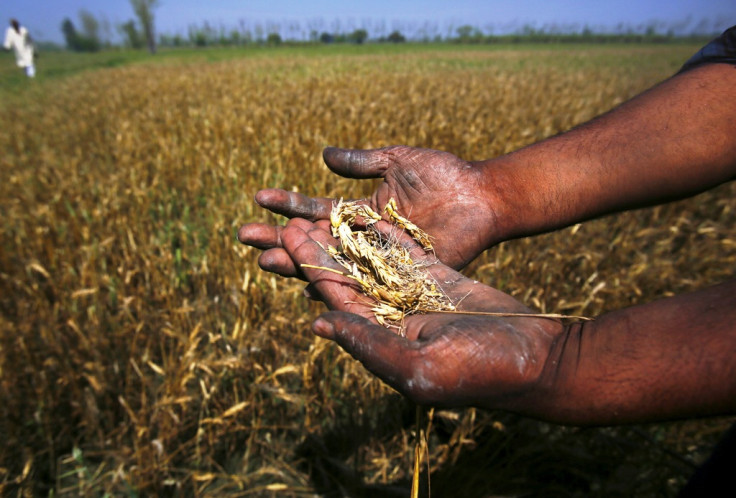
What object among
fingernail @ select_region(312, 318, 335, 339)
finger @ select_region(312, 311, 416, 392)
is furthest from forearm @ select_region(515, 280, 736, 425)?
fingernail @ select_region(312, 318, 335, 339)

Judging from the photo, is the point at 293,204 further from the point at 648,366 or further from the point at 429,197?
the point at 648,366

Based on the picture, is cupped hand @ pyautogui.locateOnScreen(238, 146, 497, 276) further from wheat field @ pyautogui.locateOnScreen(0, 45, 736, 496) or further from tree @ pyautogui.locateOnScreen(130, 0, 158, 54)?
tree @ pyautogui.locateOnScreen(130, 0, 158, 54)

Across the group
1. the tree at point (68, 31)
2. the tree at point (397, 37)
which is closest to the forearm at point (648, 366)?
the tree at point (397, 37)

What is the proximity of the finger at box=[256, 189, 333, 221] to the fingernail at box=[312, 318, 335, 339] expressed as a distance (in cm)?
→ 68

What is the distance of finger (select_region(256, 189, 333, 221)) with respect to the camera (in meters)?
1.71

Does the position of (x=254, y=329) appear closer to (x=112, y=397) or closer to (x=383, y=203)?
(x=112, y=397)

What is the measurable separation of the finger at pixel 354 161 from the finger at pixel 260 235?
16.6 inches

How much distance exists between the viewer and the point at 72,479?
1.95 m

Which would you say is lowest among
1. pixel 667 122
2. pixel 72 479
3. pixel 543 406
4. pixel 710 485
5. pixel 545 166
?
pixel 72 479

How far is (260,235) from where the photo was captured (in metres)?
1.61

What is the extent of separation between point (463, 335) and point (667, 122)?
1.11 m

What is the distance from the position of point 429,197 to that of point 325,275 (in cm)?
67

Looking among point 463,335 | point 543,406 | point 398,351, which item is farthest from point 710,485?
point 398,351

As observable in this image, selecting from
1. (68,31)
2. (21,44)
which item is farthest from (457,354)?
(68,31)
